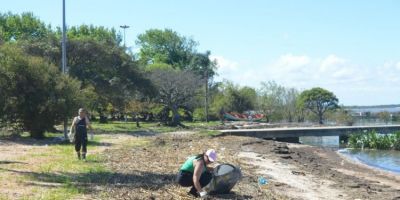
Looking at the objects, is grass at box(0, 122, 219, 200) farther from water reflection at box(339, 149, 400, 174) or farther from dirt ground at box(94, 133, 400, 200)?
water reflection at box(339, 149, 400, 174)

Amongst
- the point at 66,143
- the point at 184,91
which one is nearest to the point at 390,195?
the point at 66,143

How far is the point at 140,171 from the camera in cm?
1688

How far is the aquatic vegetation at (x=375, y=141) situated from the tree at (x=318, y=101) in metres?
53.0

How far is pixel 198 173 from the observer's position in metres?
12.3

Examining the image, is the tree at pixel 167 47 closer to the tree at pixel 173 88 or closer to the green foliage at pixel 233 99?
the green foliage at pixel 233 99

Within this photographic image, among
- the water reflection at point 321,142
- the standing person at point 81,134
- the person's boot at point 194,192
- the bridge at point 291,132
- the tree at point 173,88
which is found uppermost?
the tree at point 173,88

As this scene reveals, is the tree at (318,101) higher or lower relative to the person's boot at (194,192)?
higher

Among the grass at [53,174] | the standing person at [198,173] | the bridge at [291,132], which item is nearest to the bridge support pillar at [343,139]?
the bridge at [291,132]

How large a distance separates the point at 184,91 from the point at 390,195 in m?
44.0

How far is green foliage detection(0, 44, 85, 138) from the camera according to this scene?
2919 centimetres

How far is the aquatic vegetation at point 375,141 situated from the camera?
44500 millimetres

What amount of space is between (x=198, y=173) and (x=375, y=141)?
3690 cm

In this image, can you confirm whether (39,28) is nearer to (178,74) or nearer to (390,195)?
(178,74)

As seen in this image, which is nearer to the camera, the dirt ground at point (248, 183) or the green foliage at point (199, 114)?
the dirt ground at point (248, 183)
